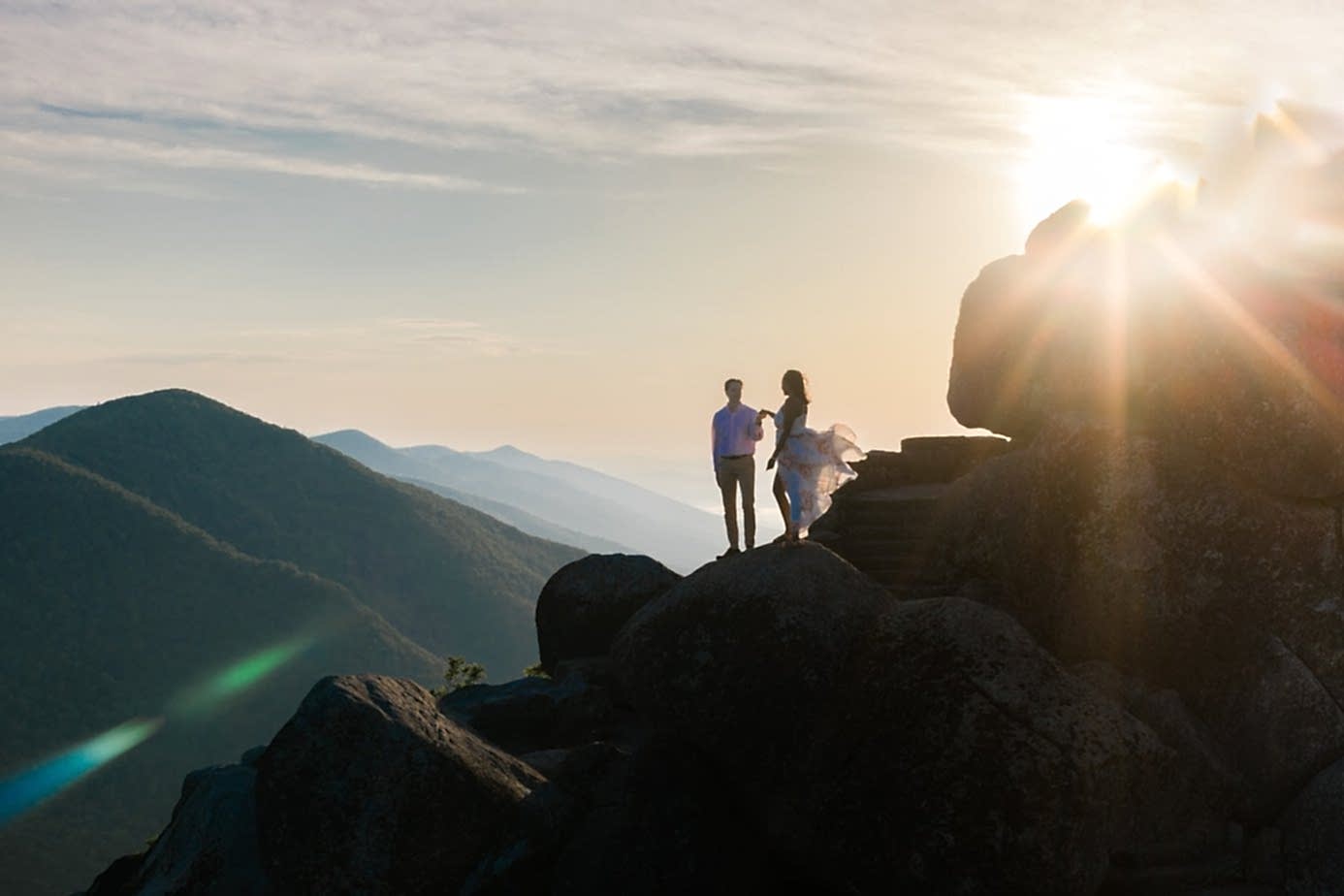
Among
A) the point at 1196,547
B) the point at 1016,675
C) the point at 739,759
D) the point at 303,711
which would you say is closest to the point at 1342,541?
the point at 1196,547

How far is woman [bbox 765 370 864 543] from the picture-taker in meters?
21.4

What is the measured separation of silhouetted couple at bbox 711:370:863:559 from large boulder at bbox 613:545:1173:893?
23.0 ft

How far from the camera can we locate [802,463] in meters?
22.2

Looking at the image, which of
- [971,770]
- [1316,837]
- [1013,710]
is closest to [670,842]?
[971,770]

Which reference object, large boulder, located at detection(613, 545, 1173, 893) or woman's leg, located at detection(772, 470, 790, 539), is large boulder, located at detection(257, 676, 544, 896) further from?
woman's leg, located at detection(772, 470, 790, 539)

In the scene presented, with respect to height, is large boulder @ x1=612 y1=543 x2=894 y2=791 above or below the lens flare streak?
above

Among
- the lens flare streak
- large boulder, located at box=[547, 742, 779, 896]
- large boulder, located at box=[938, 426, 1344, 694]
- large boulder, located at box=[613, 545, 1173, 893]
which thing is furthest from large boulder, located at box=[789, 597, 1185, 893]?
the lens flare streak

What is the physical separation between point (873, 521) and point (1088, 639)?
569 centimetres

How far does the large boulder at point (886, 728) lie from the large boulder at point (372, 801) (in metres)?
2.09

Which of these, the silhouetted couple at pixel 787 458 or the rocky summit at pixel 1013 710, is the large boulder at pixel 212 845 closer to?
the rocky summit at pixel 1013 710

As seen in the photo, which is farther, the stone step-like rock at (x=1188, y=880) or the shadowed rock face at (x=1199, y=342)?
the shadowed rock face at (x=1199, y=342)

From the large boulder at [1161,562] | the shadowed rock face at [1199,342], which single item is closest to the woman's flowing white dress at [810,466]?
the shadowed rock face at [1199,342]

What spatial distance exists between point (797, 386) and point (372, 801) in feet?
35.3

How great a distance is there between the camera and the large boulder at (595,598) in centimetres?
2009
